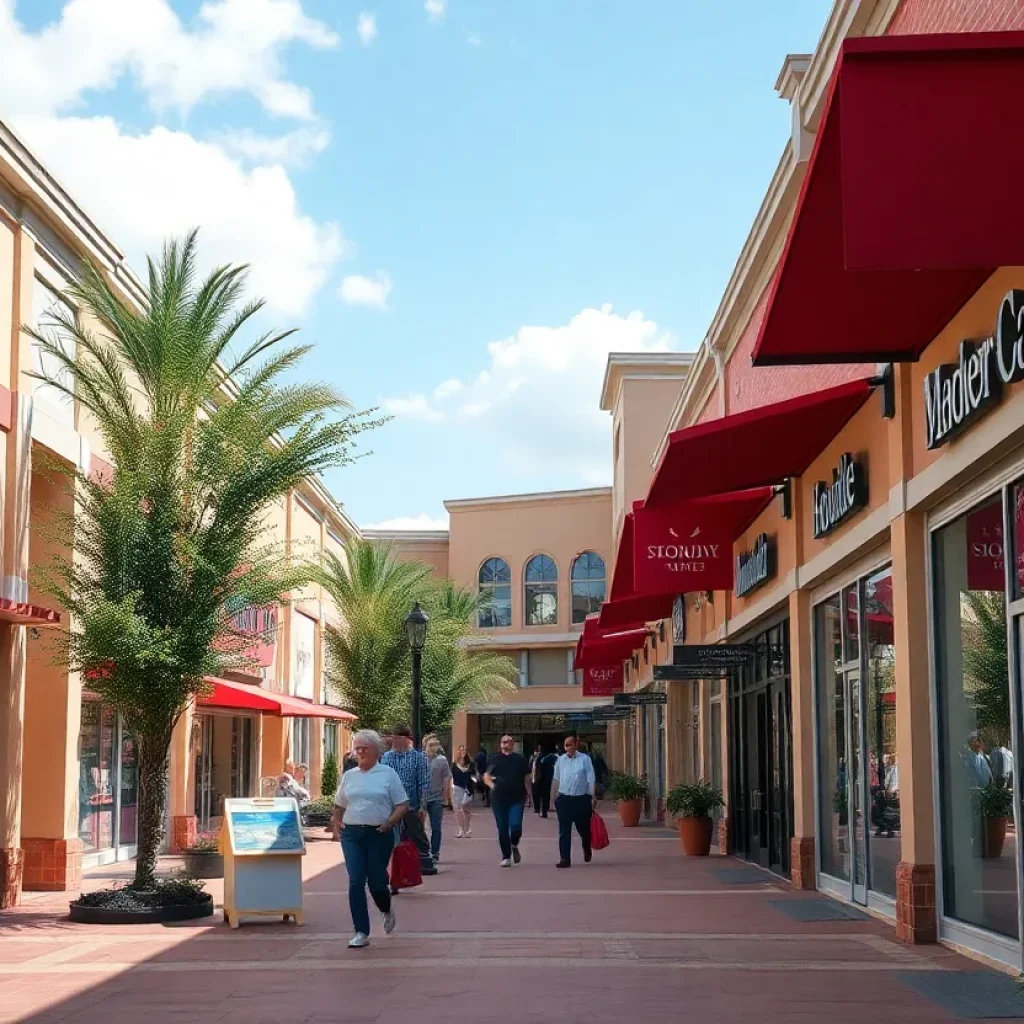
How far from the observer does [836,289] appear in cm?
952

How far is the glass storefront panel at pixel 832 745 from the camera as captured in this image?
48.2 feet

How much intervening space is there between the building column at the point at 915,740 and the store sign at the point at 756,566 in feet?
18.5

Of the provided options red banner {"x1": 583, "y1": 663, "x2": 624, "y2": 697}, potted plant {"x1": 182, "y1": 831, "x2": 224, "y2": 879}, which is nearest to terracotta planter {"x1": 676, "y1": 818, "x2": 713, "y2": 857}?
potted plant {"x1": 182, "y1": 831, "x2": 224, "y2": 879}

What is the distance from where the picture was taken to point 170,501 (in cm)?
1498

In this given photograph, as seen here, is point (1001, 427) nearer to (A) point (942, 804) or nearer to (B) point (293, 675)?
(A) point (942, 804)


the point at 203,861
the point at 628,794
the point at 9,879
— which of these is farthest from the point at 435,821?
the point at 628,794

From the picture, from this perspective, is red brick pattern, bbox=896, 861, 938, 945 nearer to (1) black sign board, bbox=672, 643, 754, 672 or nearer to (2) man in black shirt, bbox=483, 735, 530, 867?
(1) black sign board, bbox=672, 643, 754, 672

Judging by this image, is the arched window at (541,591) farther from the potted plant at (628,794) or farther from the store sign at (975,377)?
the store sign at (975,377)

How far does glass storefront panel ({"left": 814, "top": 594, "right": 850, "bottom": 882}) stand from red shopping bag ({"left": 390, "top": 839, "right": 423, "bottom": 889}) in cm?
409

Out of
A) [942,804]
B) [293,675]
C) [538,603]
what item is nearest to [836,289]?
[942,804]

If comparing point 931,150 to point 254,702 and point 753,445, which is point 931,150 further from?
point 254,702

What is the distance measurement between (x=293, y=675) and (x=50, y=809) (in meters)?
19.1

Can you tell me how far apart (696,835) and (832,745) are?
22.9ft

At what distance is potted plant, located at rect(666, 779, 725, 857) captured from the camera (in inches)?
861
